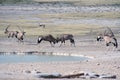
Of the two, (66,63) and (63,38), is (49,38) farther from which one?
(66,63)

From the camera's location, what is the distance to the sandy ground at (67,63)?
20.4 m

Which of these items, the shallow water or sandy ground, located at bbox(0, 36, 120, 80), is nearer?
sandy ground, located at bbox(0, 36, 120, 80)

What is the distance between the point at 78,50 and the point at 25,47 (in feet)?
11.8

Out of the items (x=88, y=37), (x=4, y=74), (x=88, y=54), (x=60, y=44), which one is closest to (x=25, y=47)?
(x=60, y=44)

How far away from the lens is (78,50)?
3023 centimetres

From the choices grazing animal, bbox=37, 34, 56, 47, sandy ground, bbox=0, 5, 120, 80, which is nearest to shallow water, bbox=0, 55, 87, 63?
sandy ground, bbox=0, 5, 120, 80

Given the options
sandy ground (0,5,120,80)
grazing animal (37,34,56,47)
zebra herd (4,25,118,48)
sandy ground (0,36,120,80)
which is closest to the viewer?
sandy ground (0,36,120,80)

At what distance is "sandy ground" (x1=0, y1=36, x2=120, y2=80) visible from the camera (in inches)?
802

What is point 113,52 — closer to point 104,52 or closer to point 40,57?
point 104,52

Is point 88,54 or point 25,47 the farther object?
point 25,47

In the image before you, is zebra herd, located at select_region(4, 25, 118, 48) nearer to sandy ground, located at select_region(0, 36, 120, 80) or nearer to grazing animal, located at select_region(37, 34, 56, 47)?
grazing animal, located at select_region(37, 34, 56, 47)

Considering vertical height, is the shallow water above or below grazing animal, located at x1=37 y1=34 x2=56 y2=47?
below

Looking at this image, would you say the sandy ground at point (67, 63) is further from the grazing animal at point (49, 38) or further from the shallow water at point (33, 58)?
the shallow water at point (33, 58)

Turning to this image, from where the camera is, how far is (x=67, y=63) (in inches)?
940
